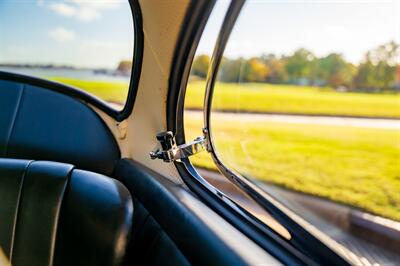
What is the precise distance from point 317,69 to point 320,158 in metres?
0.29

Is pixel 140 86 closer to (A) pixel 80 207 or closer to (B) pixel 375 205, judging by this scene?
(A) pixel 80 207

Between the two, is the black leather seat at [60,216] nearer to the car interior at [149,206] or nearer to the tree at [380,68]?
the car interior at [149,206]

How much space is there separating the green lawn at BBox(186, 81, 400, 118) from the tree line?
0.08 feet

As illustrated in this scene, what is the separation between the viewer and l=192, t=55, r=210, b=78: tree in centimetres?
126

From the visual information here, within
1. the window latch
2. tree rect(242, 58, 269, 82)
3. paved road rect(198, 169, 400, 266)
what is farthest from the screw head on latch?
tree rect(242, 58, 269, 82)

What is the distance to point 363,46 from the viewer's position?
850 mm

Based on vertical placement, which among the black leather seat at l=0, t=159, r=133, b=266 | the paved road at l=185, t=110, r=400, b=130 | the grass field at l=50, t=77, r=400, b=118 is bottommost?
the black leather seat at l=0, t=159, r=133, b=266

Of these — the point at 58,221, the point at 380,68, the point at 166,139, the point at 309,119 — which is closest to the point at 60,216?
the point at 58,221

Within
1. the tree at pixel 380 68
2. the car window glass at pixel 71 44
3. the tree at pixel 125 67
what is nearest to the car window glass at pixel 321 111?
the tree at pixel 380 68

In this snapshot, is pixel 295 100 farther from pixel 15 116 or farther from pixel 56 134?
pixel 15 116

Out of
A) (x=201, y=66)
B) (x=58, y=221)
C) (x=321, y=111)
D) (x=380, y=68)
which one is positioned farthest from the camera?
(x=201, y=66)

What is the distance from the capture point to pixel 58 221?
1178 millimetres

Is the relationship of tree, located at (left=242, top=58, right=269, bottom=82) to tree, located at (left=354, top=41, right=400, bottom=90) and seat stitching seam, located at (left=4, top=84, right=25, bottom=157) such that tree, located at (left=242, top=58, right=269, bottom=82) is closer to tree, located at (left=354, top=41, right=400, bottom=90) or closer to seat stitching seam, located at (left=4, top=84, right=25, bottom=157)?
tree, located at (left=354, top=41, right=400, bottom=90)

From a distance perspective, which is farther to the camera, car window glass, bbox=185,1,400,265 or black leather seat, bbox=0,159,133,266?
black leather seat, bbox=0,159,133,266
